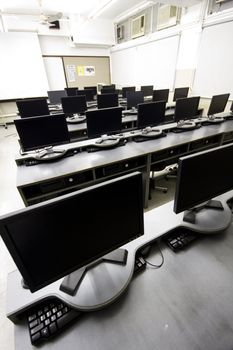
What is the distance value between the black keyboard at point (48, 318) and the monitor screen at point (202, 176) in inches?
25.8

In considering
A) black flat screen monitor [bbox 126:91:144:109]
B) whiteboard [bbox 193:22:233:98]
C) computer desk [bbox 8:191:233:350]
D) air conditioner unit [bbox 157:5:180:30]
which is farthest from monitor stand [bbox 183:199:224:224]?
air conditioner unit [bbox 157:5:180:30]

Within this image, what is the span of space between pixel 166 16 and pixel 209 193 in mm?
6184

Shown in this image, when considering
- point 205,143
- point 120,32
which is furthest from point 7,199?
point 120,32

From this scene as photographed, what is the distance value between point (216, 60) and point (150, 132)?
3.20 metres

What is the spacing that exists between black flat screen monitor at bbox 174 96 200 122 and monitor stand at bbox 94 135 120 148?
48.1 inches

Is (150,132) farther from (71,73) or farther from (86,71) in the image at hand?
(86,71)

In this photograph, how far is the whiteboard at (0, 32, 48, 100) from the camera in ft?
19.8

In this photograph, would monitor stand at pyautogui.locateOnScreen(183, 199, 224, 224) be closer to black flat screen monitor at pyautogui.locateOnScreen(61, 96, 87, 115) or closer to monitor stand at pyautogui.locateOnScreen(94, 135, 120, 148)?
monitor stand at pyautogui.locateOnScreen(94, 135, 120, 148)

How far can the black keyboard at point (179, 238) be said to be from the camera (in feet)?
3.00

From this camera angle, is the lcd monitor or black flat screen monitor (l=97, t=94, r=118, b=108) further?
black flat screen monitor (l=97, t=94, r=118, b=108)

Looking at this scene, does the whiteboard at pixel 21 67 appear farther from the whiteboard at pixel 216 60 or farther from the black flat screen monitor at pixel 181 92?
the whiteboard at pixel 216 60

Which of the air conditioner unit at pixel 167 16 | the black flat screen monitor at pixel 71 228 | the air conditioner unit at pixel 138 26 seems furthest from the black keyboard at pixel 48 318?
the air conditioner unit at pixel 138 26

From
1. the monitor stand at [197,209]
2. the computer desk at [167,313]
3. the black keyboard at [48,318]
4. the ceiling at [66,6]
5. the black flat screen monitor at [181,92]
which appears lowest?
the computer desk at [167,313]

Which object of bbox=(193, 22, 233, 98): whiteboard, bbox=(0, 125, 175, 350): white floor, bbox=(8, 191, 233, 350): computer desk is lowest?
bbox=(0, 125, 175, 350): white floor
